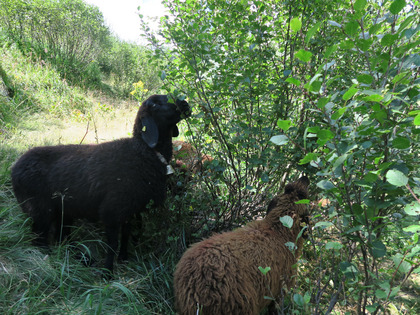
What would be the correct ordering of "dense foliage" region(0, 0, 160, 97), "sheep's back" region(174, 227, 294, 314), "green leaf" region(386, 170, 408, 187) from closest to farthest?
1. "green leaf" region(386, 170, 408, 187)
2. "sheep's back" region(174, 227, 294, 314)
3. "dense foliage" region(0, 0, 160, 97)

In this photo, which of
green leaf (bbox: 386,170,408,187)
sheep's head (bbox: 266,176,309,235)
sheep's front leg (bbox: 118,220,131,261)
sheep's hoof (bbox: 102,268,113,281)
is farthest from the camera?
sheep's front leg (bbox: 118,220,131,261)

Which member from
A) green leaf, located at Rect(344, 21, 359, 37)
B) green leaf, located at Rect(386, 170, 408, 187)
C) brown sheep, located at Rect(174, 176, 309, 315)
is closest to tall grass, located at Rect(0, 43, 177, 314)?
brown sheep, located at Rect(174, 176, 309, 315)

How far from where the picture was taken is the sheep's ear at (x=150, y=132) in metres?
3.04

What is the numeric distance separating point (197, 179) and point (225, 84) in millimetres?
1064

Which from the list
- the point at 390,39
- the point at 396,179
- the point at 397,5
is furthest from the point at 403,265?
the point at 397,5

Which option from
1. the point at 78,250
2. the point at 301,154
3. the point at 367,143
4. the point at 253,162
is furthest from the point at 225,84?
the point at 78,250

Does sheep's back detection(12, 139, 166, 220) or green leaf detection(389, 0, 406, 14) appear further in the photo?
sheep's back detection(12, 139, 166, 220)

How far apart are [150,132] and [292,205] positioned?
5.18 feet

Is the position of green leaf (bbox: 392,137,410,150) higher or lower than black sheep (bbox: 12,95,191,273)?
higher

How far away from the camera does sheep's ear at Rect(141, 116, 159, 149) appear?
9.98ft

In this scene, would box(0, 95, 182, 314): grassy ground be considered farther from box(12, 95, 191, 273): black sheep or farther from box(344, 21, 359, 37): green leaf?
box(344, 21, 359, 37): green leaf

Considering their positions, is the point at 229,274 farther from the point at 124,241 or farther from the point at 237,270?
the point at 124,241

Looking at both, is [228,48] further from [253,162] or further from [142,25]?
[253,162]

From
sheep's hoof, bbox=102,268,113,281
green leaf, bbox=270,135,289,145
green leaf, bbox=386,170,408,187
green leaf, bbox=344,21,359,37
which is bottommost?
sheep's hoof, bbox=102,268,113,281
